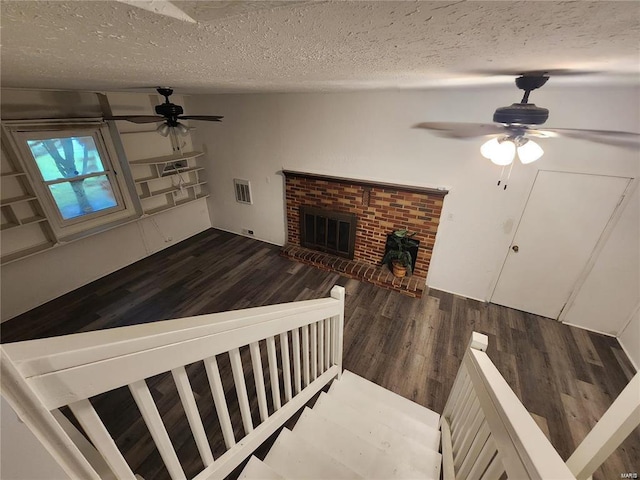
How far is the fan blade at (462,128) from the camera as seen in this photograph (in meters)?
2.73

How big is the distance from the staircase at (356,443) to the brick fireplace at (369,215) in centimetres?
188

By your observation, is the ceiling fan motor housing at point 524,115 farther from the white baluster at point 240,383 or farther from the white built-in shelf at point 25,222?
the white built-in shelf at point 25,222

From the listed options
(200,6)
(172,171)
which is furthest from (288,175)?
(200,6)

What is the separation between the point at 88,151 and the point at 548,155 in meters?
5.49

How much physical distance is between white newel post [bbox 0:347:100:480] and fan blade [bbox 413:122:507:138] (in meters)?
3.50

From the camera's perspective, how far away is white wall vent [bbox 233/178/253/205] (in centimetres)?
463

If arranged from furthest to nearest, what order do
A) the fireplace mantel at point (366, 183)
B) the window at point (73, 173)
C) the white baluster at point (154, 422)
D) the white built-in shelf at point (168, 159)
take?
the white built-in shelf at point (168, 159) < the fireplace mantel at point (366, 183) < the window at point (73, 173) < the white baluster at point (154, 422)

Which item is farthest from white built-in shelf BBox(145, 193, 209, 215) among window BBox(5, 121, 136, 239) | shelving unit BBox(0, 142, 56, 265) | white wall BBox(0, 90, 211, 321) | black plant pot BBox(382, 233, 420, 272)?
black plant pot BBox(382, 233, 420, 272)

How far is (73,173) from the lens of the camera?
10.8ft

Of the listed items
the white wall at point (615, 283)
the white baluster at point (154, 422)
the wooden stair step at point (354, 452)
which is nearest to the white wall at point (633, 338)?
the white wall at point (615, 283)

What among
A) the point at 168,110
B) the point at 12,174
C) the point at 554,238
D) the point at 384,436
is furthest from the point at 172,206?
the point at 554,238

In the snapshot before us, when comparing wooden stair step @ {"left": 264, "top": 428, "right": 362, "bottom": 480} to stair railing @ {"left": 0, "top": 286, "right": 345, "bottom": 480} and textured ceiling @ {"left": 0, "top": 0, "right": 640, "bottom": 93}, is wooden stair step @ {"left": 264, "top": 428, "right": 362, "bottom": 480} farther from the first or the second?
textured ceiling @ {"left": 0, "top": 0, "right": 640, "bottom": 93}

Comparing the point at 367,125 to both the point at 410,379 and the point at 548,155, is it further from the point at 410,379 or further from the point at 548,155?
the point at 410,379

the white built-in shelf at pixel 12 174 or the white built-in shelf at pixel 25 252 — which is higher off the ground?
the white built-in shelf at pixel 12 174
